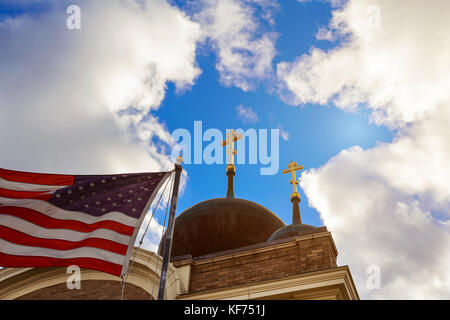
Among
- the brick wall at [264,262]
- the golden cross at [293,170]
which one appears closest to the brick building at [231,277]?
the brick wall at [264,262]

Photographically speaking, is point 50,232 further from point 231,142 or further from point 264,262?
point 231,142

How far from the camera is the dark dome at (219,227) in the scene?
1900 cm

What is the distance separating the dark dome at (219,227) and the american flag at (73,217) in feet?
30.6

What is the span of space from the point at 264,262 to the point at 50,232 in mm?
6714

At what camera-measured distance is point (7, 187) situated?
9570 mm

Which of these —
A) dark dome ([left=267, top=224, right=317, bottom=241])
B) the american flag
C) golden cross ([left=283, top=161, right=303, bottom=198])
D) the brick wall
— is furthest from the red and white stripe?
golden cross ([left=283, top=161, right=303, bottom=198])

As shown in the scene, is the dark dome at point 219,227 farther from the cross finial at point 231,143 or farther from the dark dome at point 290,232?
the cross finial at point 231,143

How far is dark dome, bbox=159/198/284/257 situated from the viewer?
19000mm
